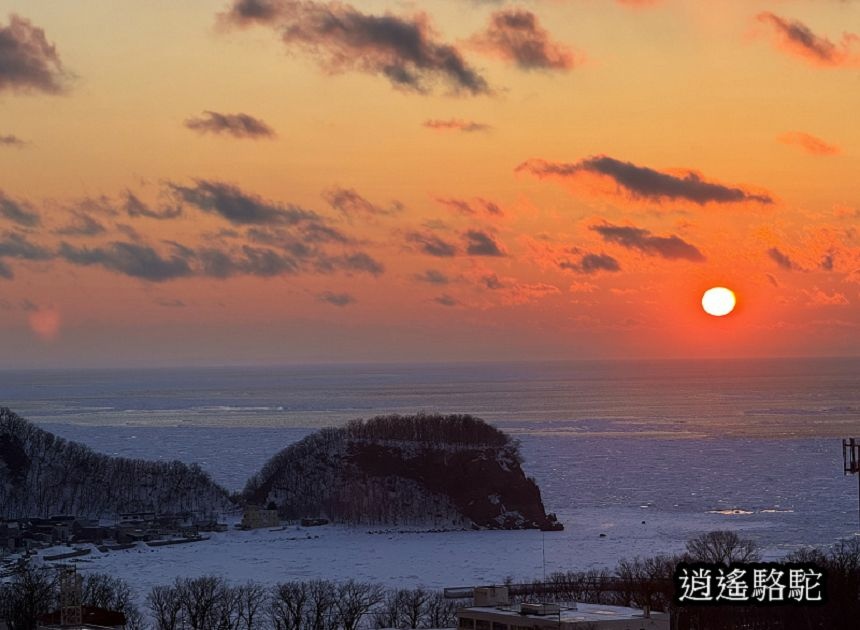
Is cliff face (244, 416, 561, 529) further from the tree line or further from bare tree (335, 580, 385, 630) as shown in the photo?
the tree line

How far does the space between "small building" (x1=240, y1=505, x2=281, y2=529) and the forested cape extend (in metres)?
5.08

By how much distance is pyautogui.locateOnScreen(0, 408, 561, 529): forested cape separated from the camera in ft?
357

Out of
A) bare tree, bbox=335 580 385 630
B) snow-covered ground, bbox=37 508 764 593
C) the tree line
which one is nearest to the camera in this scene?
the tree line

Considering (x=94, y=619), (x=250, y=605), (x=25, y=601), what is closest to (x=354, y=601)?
(x=250, y=605)

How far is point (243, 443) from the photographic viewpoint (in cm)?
19212

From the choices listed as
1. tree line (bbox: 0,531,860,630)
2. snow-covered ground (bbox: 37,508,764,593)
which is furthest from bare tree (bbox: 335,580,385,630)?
snow-covered ground (bbox: 37,508,764,593)

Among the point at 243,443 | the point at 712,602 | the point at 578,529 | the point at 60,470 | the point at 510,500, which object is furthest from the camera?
the point at 243,443

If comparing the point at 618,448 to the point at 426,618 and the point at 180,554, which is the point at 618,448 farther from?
the point at 426,618

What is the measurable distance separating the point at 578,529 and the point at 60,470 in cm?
4608

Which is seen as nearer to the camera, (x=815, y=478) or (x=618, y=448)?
(x=815, y=478)

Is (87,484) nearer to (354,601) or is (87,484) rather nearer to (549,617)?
(354,601)

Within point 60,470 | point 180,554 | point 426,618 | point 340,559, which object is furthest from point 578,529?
point 60,470

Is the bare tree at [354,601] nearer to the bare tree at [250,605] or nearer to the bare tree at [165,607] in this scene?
the bare tree at [250,605]

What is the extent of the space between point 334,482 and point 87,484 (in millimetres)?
19967
